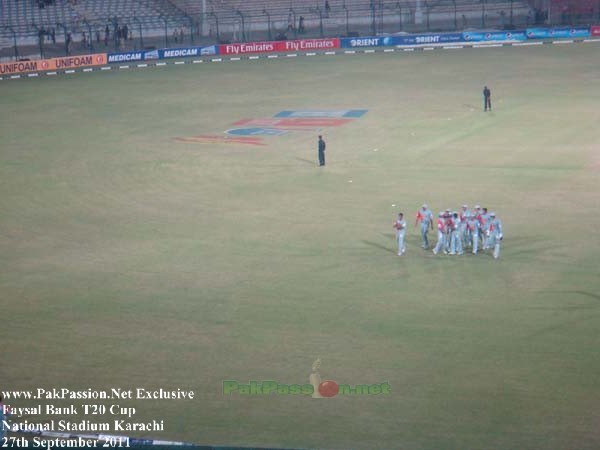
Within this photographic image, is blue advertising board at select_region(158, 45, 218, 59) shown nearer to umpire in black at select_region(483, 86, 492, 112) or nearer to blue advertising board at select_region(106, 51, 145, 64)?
blue advertising board at select_region(106, 51, 145, 64)

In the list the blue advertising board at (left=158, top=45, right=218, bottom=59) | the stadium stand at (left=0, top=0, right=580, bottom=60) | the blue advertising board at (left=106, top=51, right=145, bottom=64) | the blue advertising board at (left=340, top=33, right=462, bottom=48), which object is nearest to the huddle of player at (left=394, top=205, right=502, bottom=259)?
the blue advertising board at (left=106, top=51, right=145, bottom=64)

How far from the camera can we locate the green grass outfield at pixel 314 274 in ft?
73.6

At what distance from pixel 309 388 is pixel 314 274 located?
8758 millimetres

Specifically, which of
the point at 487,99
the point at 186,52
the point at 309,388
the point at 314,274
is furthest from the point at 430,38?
the point at 309,388

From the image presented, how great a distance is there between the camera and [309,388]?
923 inches

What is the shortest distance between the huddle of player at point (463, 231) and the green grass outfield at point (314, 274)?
0.56 metres

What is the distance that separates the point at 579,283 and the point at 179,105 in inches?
1683

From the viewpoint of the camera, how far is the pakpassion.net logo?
76.1 feet

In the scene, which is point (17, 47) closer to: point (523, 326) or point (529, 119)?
point (529, 119)

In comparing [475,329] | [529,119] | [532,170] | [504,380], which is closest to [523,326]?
[475,329]

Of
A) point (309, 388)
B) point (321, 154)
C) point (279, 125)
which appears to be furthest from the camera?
point (279, 125)

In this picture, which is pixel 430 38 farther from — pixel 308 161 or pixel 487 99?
pixel 308 161

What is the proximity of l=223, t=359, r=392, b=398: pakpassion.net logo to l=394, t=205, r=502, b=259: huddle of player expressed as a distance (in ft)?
33.6

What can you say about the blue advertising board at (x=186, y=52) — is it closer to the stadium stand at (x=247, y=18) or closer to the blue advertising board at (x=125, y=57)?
the blue advertising board at (x=125, y=57)
